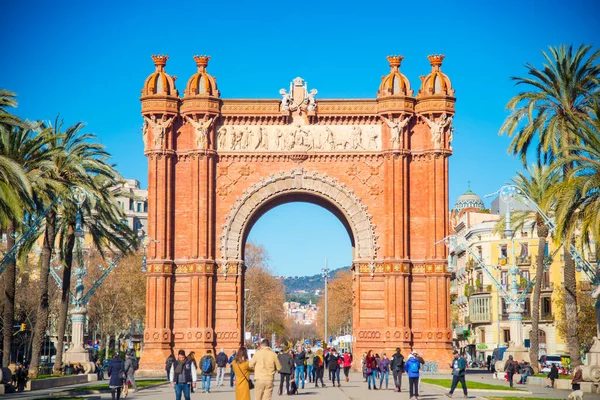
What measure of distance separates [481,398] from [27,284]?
172 ft

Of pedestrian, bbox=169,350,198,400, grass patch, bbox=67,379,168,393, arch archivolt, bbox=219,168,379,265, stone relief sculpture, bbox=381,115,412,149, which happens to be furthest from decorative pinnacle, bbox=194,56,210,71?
pedestrian, bbox=169,350,198,400

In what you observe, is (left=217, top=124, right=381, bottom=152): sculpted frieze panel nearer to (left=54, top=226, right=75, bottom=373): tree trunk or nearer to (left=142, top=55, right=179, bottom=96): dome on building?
(left=142, top=55, right=179, bottom=96): dome on building

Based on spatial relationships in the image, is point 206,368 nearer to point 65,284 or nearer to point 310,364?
point 310,364

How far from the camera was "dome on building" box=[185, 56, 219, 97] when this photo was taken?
176 ft

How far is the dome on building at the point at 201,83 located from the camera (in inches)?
2114

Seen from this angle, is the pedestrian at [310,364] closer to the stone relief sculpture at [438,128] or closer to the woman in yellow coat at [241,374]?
the stone relief sculpture at [438,128]

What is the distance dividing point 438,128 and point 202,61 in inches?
522

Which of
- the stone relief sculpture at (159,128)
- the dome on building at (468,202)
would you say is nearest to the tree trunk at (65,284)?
the stone relief sculpture at (159,128)

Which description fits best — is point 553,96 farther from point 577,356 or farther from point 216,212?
point 216,212

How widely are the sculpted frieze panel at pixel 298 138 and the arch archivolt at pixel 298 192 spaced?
1499 millimetres

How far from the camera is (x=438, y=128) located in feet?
174

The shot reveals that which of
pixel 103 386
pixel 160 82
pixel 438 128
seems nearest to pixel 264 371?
pixel 103 386

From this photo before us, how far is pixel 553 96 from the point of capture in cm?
4653

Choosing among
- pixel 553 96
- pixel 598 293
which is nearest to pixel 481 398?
pixel 598 293
